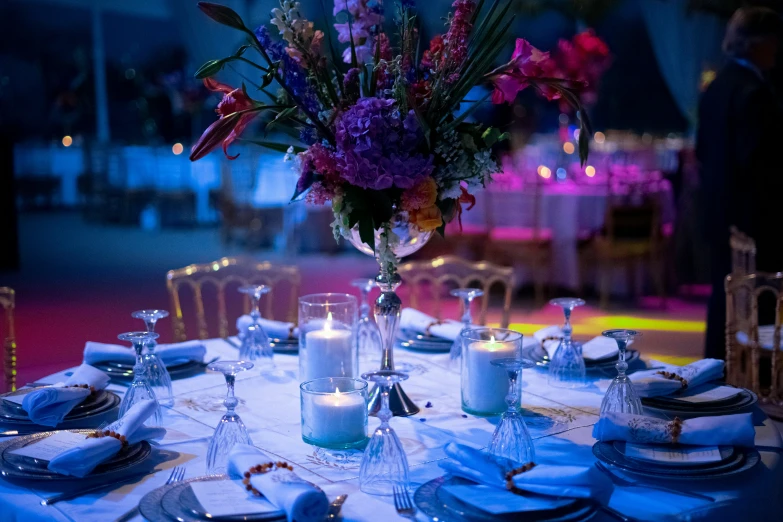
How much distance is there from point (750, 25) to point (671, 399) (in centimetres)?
295

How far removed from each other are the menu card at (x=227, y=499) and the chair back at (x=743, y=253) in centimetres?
249

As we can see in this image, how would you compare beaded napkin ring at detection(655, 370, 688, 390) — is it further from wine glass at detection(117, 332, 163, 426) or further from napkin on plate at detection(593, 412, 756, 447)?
wine glass at detection(117, 332, 163, 426)

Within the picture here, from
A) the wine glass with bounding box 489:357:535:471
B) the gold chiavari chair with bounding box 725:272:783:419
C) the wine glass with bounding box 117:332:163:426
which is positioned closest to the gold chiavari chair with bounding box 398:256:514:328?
the gold chiavari chair with bounding box 725:272:783:419

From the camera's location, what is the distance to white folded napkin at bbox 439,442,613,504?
1.31 meters

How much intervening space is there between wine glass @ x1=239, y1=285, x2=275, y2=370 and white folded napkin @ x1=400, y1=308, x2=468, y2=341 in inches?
15.9

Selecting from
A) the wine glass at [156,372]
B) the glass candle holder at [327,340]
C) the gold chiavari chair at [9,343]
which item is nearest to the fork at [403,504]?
the glass candle holder at [327,340]

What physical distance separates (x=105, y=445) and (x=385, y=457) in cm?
49

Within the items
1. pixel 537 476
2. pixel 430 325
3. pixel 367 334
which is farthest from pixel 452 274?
pixel 537 476

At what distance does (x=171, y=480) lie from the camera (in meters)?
1.48

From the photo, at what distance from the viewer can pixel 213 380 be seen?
2184 millimetres

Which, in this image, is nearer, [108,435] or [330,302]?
[108,435]

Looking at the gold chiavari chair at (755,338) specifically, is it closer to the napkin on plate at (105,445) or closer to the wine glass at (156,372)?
the wine glass at (156,372)

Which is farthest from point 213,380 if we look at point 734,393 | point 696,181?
point 696,181

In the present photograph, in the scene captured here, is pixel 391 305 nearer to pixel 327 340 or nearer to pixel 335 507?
pixel 327 340
